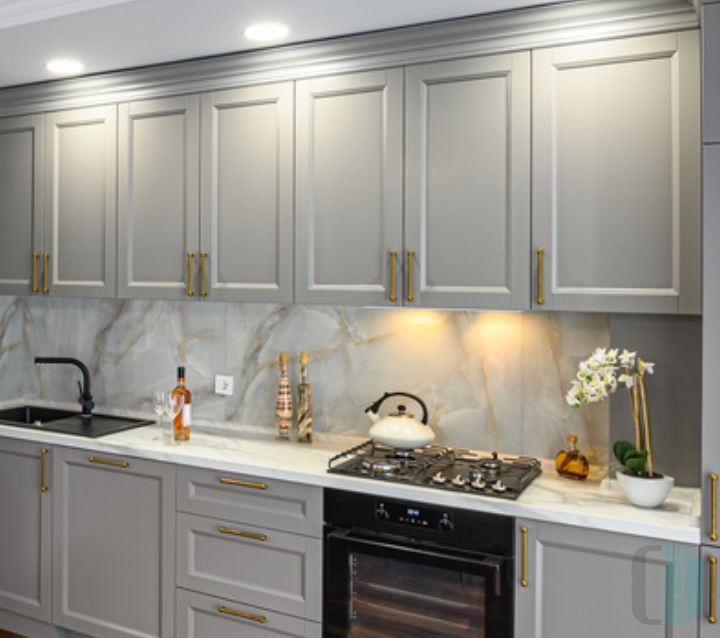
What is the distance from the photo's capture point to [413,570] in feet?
7.55

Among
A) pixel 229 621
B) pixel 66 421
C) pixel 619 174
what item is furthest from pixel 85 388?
pixel 619 174

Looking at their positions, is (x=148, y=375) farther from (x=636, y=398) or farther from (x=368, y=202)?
(x=636, y=398)

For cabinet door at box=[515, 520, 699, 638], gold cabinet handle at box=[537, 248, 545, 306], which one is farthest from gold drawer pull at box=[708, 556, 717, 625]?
gold cabinet handle at box=[537, 248, 545, 306]

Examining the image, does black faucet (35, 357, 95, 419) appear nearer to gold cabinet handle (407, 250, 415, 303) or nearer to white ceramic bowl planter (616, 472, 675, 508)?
gold cabinet handle (407, 250, 415, 303)

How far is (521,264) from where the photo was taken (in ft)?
7.69

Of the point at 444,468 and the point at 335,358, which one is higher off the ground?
the point at 335,358

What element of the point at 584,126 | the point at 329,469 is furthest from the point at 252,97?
the point at 329,469

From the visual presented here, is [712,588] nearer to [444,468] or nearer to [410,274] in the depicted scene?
[444,468]

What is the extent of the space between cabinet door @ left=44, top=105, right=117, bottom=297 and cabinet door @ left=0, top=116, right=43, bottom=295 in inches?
2.7

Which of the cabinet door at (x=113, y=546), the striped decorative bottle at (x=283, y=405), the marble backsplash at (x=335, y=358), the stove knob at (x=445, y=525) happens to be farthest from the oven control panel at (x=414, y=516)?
the cabinet door at (x=113, y=546)

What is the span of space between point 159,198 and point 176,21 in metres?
0.80

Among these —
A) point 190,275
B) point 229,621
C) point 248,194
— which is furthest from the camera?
point 190,275

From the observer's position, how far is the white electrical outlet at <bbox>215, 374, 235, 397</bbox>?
3.29 metres

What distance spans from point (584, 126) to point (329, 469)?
1407 millimetres
